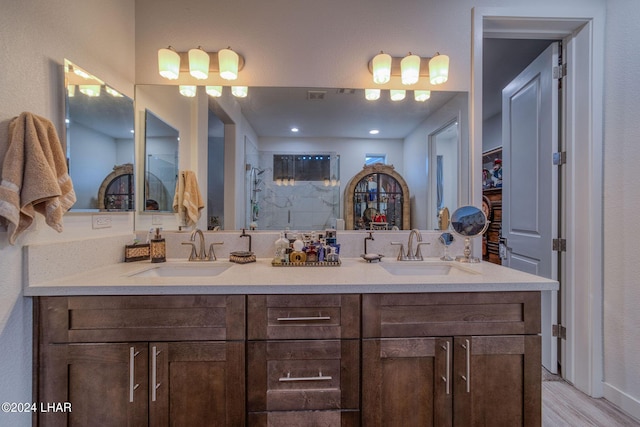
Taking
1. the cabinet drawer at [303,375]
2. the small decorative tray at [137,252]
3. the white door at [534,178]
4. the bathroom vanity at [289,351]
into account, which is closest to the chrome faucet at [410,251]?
the bathroom vanity at [289,351]

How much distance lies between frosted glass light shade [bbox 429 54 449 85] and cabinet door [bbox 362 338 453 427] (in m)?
1.52

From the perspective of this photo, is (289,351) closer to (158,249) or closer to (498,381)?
(498,381)

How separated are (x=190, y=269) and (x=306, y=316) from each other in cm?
82

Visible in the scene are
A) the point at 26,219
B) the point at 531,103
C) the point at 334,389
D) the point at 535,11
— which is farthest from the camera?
the point at 531,103

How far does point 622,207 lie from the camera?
1.66m

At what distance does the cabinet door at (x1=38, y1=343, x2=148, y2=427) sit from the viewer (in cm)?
109

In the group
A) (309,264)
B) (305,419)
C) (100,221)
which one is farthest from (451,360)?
(100,221)

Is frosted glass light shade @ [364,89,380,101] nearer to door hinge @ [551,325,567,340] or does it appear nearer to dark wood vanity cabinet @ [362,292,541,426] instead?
dark wood vanity cabinet @ [362,292,541,426]

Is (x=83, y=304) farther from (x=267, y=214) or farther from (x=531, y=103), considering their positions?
(x=531, y=103)

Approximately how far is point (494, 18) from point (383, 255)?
5.52 ft

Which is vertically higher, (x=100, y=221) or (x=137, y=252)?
(x=100, y=221)

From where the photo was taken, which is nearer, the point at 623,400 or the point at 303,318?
the point at 303,318

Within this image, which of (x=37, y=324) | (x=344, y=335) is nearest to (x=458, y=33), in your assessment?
(x=344, y=335)

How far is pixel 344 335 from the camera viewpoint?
3.76 ft
